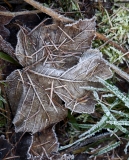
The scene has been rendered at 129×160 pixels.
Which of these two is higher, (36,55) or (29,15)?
(29,15)

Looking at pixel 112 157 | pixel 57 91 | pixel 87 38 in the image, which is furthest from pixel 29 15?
pixel 112 157

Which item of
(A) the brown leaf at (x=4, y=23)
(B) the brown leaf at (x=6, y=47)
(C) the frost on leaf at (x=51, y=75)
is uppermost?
(A) the brown leaf at (x=4, y=23)

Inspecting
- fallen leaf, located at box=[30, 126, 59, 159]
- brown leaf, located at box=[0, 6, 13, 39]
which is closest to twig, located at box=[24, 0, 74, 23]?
brown leaf, located at box=[0, 6, 13, 39]

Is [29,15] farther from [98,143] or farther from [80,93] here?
[98,143]

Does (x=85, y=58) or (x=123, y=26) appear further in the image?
(x=123, y=26)

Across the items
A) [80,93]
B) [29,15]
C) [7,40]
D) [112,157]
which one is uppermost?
[29,15]

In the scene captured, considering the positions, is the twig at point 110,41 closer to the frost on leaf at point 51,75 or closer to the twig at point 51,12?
the frost on leaf at point 51,75

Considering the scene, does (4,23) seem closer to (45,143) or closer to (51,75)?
(51,75)

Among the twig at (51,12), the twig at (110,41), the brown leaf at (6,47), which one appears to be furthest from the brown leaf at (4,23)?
the twig at (110,41)
